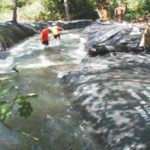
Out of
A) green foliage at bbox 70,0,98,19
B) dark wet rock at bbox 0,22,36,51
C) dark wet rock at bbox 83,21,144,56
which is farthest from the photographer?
green foliage at bbox 70,0,98,19

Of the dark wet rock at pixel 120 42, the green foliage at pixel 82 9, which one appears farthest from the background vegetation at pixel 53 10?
the dark wet rock at pixel 120 42

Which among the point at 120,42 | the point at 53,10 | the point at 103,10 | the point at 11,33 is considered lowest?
the point at 120,42

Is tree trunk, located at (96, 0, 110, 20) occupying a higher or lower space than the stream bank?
higher

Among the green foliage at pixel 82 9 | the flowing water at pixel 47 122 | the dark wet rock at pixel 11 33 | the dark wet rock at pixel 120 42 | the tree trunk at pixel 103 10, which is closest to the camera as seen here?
the flowing water at pixel 47 122

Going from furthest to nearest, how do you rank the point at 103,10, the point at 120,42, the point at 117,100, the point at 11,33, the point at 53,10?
the point at 53,10, the point at 103,10, the point at 11,33, the point at 120,42, the point at 117,100

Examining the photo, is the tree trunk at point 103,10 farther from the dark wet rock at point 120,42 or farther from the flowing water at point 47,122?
the flowing water at point 47,122

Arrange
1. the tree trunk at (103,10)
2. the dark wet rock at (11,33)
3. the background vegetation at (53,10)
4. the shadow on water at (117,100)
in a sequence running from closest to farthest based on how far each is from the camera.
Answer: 1. the shadow on water at (117,100)
2. the dark wet rock at (11,33)
3. the tree trunk at (103,10)
4. the background vegetation at (53,10)

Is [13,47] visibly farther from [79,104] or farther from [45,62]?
[79,104]

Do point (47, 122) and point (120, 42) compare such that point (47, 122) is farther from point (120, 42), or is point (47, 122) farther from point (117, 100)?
point (120, 42)

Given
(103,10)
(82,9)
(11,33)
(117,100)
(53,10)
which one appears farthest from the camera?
(82,9)

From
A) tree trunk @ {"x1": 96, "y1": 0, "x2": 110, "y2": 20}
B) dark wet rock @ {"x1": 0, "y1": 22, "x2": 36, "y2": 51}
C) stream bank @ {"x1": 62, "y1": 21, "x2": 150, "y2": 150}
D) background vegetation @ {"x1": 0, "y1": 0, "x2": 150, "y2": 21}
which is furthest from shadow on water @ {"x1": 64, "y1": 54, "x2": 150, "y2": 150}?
background vegetation @ {"x1": 0, "y1": 0, "x2": 150, "y2": 21}

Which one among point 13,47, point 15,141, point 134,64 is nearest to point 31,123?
point 15,141

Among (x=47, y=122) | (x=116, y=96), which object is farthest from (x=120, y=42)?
(x=47, y=122)

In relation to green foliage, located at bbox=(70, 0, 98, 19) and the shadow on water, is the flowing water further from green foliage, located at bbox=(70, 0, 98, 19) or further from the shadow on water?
green foliage, located at bbox=(70, 0, 98, 19)
